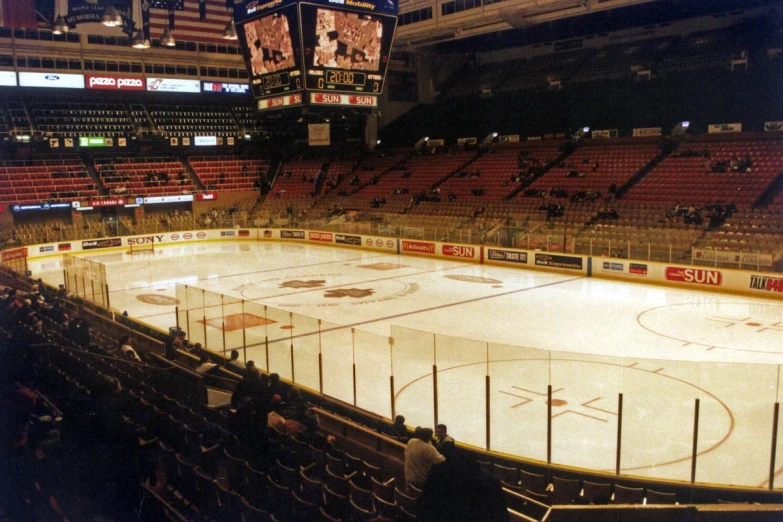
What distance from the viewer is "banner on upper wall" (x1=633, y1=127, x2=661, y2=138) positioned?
32.9 metres

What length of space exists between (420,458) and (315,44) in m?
16.3

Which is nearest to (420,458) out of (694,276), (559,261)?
(694,276)

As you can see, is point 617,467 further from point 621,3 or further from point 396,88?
point 396,88

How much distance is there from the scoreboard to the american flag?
18.9 ft

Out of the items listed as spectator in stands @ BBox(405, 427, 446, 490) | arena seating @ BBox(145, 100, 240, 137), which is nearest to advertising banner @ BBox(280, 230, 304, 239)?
arena seating @ BBox(145, 100, 240, 137)

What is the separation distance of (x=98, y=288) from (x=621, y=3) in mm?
25579

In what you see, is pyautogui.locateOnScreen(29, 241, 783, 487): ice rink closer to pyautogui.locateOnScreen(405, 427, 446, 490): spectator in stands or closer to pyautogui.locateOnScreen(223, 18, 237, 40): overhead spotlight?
pyautogui.locateOnScreen(405, 427, 446, 490): spectator in stands

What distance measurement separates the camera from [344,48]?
20172 mm

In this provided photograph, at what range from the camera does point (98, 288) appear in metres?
16.4

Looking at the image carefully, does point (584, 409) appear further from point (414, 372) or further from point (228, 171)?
point (228, 171)

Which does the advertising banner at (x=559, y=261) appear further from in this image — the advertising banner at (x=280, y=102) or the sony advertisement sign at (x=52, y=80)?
the sony advertisement sign at (x=52, y=80)

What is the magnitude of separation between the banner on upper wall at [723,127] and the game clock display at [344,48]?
714 inches

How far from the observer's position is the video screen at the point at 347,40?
770 inches

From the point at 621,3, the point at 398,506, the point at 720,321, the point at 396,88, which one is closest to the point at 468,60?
the point at 396,88
